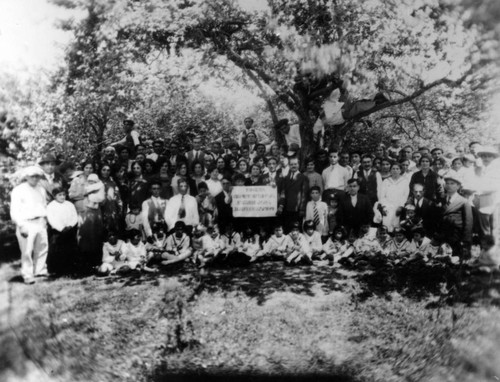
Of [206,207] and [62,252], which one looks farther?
[62,252]

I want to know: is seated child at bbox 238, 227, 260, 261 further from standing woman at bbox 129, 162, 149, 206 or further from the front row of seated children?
standing woman at bbox 129, 162, 149, 206

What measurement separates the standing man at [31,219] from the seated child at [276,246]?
1.59 m

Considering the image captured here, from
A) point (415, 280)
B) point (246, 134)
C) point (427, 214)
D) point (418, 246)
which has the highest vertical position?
point (246, 134)

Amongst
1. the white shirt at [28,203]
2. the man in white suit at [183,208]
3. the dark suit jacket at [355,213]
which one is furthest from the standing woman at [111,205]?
the dark suit jacket at [355,213]

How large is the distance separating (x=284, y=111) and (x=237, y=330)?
5.14ft

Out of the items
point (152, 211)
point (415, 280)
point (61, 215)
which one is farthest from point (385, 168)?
point (61, 215)

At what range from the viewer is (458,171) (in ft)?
12.1

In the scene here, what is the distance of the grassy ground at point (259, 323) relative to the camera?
3518mm

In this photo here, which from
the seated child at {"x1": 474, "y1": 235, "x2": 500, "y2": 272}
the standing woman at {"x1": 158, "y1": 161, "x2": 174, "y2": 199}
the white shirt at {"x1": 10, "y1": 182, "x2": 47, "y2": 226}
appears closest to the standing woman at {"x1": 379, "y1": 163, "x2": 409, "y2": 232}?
the seated child at {"x1": 474, "y1": 235, "x2": 500, "y2": 272}

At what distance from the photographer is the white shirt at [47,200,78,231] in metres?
3.77

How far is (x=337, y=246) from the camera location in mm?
3703

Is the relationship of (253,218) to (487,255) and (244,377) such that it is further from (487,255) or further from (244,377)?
(487,255)

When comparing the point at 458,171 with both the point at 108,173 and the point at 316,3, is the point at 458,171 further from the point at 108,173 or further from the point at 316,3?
the point at 108,173

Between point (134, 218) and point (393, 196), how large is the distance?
1901 mm
